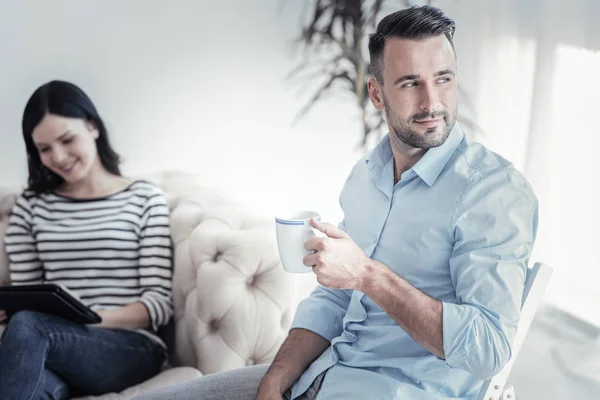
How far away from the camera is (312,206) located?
99.6 inches

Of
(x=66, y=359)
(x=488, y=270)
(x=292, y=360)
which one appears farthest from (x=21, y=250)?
(x=488, y=270)

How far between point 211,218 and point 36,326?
0.53 meters

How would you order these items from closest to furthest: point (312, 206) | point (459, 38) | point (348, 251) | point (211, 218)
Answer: point (348, 251)
point (211, 218)
point (459, 38)
point (312, 206)

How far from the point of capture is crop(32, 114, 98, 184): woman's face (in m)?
2.01

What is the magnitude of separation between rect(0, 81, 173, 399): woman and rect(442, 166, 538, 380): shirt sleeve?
104cm

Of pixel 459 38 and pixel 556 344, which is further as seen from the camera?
pixel 459 38

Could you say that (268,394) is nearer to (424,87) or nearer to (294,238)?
(294,238)

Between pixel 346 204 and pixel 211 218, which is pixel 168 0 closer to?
pixel 211 218

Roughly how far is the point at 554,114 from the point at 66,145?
134cm

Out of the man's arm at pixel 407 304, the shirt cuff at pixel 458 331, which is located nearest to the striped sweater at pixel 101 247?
the man's arm at pixel 407 304

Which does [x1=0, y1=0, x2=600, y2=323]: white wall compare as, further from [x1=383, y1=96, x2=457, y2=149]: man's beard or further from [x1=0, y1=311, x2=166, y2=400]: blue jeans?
[x1=383, y1=96, x2=457, y2=149]: man's beard

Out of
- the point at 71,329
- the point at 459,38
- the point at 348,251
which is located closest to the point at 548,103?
the point at 459,38

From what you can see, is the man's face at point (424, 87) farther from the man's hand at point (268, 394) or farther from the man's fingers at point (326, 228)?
the man's hand at point (268, 394)

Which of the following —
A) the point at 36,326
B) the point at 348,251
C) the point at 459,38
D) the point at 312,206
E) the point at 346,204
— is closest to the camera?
the point at 348,251
